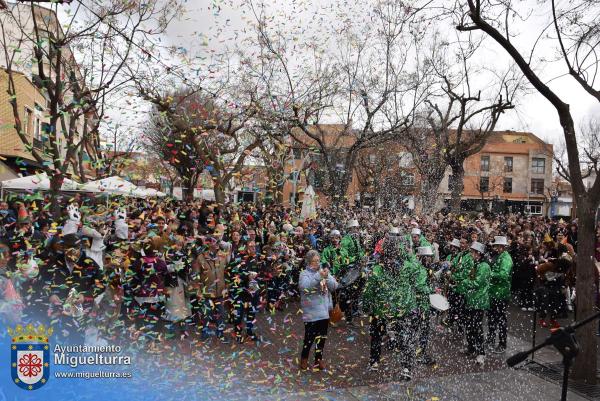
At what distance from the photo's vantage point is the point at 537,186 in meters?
61.6

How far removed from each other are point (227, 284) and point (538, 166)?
2491 inches

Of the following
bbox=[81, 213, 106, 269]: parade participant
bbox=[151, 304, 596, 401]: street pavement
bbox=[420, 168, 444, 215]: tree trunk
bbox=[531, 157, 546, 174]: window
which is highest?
bbox=[531, 157, 546, 174]: window

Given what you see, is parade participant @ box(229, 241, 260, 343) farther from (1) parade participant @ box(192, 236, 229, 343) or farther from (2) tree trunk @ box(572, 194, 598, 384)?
(2) tree trunk @ box(572, 194, 598, 384)

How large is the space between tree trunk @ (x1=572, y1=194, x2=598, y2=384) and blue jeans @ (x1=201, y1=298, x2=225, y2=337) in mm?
5082

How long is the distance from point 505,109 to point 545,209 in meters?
47.6


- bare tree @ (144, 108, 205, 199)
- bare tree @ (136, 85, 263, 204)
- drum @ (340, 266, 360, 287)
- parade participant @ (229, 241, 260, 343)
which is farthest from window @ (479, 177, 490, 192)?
parade participant @ (229, 241, 260, 343)

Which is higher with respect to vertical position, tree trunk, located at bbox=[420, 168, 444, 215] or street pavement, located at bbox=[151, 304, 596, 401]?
tree trunk, located at bbox=[420, 168, 444, 215]

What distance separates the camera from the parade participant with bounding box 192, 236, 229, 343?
7234mm

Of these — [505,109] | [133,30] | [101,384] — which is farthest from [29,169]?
[505,109]

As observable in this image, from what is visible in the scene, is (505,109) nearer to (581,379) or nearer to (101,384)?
(581,379)

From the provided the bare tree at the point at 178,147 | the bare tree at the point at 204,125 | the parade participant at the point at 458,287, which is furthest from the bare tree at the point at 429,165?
the parade participant at the point at 458,287

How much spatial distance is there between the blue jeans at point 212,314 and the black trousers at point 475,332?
3.85 metres

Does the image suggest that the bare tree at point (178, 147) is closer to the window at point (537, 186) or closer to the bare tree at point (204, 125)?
the bare tree at point (204, 125)

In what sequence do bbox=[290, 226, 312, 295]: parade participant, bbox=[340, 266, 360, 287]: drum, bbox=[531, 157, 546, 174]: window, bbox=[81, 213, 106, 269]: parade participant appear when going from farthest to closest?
bbox=[531, 157, 546, 174]: window, bbox=[290, 226, 312, 295]: parade participant, bbox=[340, 266, 360, 287]: drum, bbox=[81, 213, 106, 269]: parade participant
